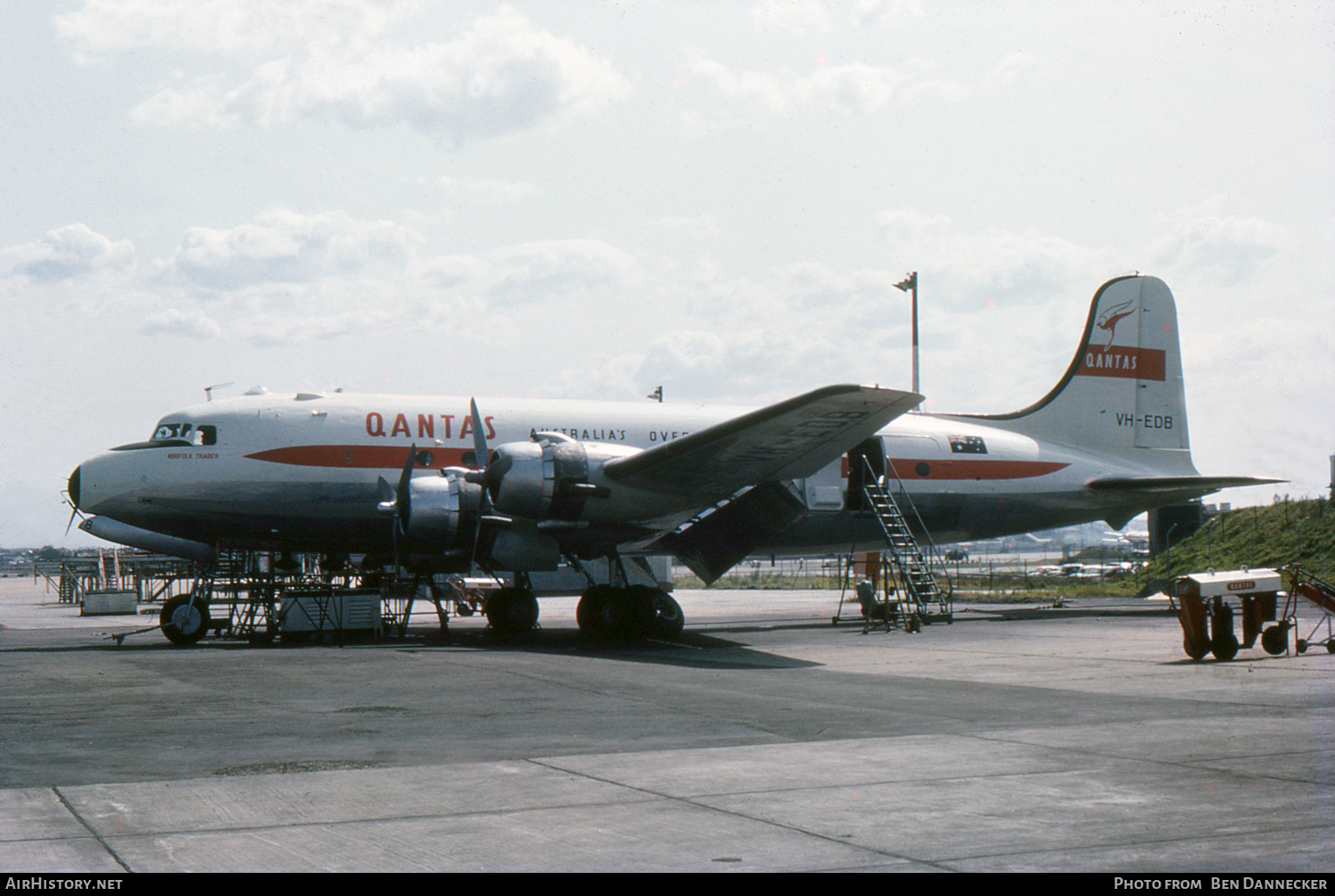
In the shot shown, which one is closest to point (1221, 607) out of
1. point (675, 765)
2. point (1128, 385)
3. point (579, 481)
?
point (579, 481)

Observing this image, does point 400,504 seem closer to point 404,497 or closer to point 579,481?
point 404,497

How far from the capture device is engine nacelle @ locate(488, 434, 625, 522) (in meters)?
18.2

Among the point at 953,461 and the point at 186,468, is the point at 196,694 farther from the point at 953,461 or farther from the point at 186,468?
the point at 953,461

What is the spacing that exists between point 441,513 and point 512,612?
338 centimetres

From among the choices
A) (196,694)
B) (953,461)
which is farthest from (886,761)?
(953,461)

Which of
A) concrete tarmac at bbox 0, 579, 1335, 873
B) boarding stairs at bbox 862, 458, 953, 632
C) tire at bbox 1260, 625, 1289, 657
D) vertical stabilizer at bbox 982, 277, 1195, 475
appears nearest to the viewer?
concrete tarmac at bbox 0, 579, 1335, 873

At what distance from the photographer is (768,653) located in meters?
17.3

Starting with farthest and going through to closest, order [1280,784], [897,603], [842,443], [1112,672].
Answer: [897,603]
[842,443]
[1112,672]
[1280,784]

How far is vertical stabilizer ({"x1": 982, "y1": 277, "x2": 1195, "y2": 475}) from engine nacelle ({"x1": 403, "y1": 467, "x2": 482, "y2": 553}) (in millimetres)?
14907

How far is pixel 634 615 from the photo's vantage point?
1992cm

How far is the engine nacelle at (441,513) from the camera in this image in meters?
20.0

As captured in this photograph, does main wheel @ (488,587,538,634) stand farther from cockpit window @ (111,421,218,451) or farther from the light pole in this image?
the light pole

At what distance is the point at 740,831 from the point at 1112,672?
9.18 metres

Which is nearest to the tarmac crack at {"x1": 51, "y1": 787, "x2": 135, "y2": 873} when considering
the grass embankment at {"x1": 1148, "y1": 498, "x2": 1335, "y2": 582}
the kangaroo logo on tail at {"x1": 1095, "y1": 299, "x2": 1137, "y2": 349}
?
the kangaroo logo on tail at {"x1": 1095, "y1": 299, "x2": 1137, "y2": 349}
